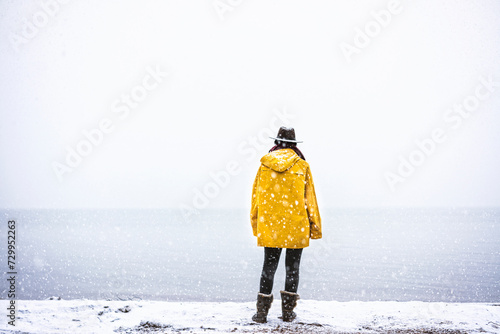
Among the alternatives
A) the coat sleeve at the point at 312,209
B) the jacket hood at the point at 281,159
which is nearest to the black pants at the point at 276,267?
the coat sleeve at the point at 312,209

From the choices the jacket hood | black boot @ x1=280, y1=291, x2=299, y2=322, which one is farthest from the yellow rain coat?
black boot @ x1=280, y1=291, x2=299, y2=322

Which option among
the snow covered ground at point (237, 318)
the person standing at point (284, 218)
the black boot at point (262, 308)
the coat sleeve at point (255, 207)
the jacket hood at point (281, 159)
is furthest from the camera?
the coat sleeve at point (255, 207)

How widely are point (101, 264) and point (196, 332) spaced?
41771 millimetres

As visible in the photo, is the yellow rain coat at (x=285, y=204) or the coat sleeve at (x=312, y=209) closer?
the yellow rain coat at (x=285, y=204)

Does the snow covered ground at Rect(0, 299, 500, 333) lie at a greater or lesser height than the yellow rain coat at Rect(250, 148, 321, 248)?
lesser

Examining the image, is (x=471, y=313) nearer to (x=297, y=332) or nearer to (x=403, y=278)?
(x=297, y=332)

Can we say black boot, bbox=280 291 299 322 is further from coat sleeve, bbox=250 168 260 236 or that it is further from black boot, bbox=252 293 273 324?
coat sleeve, bbox=250 168 260 236

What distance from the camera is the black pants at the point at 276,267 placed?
433cm

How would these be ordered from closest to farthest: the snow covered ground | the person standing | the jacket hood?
the snow covered ground → the person standing → the jacket hood

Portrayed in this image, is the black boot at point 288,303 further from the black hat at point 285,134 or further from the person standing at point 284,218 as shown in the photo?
the black hat at point 285,134

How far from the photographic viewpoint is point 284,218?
14.4 feet

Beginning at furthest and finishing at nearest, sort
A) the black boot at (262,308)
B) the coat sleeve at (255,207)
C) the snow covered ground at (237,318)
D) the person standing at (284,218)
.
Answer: the coat sleeve at (255,207) < the person standing at (284,218) < the black boot at (262,308) < the snow covered ground at (237,318)

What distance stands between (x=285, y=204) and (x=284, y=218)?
0.52 feet

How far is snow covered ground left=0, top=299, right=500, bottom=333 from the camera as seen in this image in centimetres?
387
